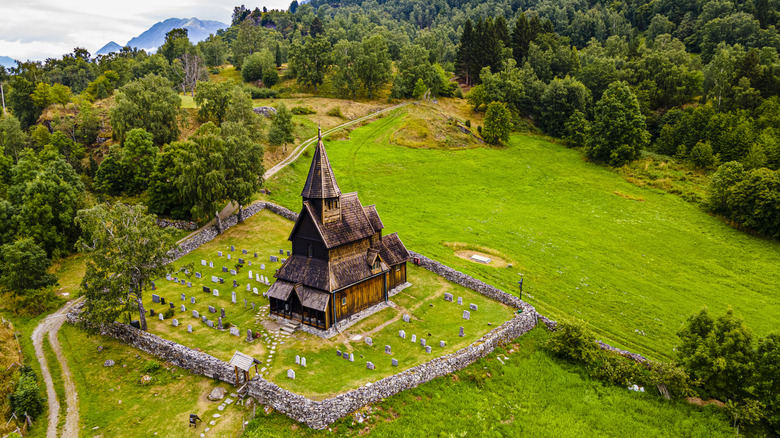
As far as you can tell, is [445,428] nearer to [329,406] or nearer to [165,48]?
[329,406]

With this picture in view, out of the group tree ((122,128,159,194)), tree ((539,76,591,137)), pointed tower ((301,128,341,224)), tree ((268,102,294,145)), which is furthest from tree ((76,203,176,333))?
tree ((539,76,591,137))

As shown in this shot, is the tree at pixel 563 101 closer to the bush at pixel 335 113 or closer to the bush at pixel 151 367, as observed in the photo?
the bush at pixel 335 113

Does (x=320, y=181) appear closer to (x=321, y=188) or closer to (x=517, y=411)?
(x=321, y=188)

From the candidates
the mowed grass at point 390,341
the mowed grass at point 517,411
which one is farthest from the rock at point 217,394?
the mowed grass at point 517,411

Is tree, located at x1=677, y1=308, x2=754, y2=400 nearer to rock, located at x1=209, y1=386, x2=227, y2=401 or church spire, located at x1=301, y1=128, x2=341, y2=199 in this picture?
church spire, located at x1=301, y1=128, x2=341, y2=199

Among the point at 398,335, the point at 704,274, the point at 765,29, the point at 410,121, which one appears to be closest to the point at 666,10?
the point at 765,29

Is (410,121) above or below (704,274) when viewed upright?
above
